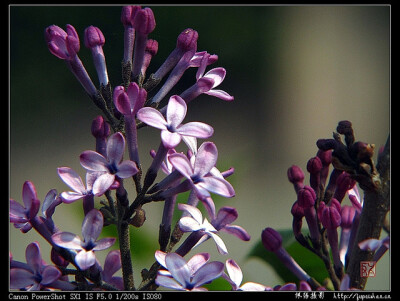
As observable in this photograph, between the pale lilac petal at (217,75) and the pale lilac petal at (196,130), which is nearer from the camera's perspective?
the pale lilac petal at (196,130)

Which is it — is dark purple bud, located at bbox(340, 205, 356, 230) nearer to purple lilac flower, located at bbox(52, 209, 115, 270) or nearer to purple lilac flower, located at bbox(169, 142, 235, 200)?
purple lilac flower, located at bbox(169, 142, 235, 200)

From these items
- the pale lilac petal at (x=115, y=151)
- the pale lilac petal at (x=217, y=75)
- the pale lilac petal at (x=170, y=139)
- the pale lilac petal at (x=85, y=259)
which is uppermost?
the pale lilac petal at (x=217, y=75)

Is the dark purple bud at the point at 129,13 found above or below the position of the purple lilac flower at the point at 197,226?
above

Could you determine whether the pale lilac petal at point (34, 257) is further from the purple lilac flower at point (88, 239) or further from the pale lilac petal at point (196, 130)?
the pale lilac petal at point (196, 130)

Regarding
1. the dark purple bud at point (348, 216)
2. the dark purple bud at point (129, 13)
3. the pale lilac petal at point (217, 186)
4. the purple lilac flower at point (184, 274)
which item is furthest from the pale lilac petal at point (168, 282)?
the dark purple bud at point (129, 13)

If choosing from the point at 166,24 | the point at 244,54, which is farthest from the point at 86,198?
the point at 244,54

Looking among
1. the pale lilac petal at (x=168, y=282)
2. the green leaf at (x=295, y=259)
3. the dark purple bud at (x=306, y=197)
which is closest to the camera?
the pale lilac petal at (x=168, y=282)

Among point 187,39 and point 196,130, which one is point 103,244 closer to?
point 196,130

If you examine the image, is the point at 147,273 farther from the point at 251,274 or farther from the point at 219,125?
the point at 219,125
